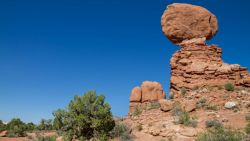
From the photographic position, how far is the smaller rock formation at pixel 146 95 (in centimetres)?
2362

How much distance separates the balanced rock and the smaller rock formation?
490cm

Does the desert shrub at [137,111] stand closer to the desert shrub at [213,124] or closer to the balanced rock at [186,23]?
the desert shrub at [213,124]

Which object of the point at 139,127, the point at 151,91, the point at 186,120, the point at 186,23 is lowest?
the point at 139,127

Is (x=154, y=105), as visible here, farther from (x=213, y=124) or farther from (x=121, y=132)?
(x=213, y=124)

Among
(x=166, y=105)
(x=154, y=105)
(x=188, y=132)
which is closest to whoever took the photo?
(x=188, y=132)

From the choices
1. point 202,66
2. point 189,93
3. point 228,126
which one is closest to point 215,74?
point 202,66

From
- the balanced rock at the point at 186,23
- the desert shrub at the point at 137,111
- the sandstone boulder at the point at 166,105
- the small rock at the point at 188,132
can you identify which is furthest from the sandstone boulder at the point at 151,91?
the small rock at the point at 188,132

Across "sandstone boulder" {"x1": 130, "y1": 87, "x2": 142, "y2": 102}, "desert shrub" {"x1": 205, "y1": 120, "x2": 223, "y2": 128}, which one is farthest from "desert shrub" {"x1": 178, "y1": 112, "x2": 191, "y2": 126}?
"sandstone boulder" {"x1": 130, "y1": 87, "x2": 142, "y2": 102}

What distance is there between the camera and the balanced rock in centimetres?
2559

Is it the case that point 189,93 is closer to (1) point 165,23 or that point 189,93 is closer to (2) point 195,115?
(2) point 195,115

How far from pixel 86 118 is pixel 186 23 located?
14.6m

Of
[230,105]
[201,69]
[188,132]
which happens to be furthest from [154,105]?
[188,132]

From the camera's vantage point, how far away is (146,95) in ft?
77.9

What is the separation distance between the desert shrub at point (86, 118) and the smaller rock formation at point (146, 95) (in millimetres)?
7829
